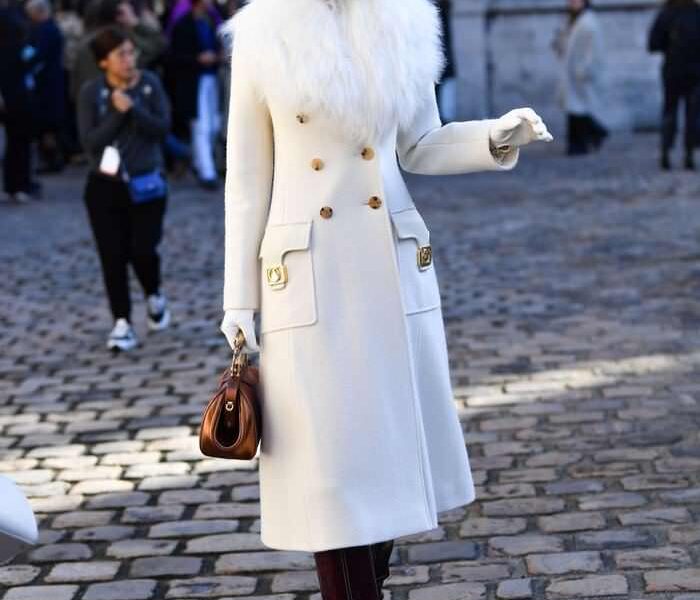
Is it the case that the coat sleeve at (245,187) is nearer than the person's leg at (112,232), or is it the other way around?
the coat sleeve at (245,187)

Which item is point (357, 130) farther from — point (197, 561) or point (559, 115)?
point (559, 115)

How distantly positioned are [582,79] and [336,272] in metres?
15.8

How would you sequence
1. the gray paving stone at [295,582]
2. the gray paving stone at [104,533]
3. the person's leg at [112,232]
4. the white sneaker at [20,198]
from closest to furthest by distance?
1. the gray paving stone at [295,582]
2. the gray paving stone at [104,533]
3. the person's leg at [112,232]
4. the white sneaker at [20,198]

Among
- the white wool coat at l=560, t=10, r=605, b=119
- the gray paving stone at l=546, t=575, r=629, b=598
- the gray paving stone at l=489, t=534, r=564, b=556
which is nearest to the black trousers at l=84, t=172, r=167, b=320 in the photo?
the gray paving stone at l=489, t=534, r=564, b=556

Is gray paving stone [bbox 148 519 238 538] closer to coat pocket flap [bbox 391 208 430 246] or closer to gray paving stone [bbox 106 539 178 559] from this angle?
gray paving stone [bbox 106 539 178 559]

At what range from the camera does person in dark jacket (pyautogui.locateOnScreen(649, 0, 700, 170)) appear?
16734mm

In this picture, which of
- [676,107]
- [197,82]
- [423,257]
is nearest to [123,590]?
[423,257]

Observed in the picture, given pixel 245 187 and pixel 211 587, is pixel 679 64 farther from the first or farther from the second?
pixel 245 187

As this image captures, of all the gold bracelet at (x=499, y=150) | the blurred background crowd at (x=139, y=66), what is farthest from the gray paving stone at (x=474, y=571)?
the blurred background crowd at (x=139, y=66)

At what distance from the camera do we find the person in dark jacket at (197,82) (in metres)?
16.7

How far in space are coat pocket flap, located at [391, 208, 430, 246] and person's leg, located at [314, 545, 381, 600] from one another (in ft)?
2.34

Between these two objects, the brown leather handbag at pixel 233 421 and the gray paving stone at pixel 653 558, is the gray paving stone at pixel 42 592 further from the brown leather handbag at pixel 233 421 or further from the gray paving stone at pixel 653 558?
the gray paving stone at pixel 653 558

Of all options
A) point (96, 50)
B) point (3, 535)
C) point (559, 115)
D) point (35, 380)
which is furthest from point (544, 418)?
point (559, 115)

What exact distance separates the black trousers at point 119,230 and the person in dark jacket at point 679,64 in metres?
9.10
